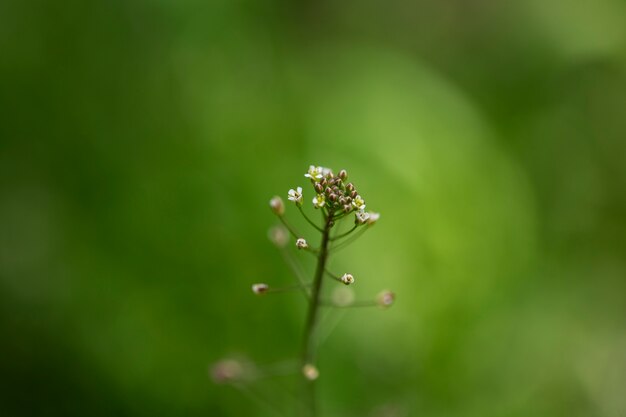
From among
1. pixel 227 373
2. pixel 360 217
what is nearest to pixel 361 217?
pixel 360 217

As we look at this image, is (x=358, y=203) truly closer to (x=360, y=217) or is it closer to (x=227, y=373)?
(x=360, y=217)

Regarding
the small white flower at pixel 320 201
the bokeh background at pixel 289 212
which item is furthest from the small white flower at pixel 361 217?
the bokeh background at pixel 289 212

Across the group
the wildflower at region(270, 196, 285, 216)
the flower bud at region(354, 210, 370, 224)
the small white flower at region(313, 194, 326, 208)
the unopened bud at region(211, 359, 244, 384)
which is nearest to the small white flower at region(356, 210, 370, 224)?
the flower bud at region(354, 210, 370, 224)

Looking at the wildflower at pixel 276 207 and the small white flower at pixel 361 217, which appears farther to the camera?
the wildflower at pixel 276 207

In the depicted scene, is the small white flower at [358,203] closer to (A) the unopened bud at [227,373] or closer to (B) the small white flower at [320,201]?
(B) the small white flower at [320,201]

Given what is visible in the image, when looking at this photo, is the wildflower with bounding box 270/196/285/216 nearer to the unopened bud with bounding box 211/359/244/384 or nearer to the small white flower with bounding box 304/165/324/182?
the small white flower with bounding box 304/165/324/182

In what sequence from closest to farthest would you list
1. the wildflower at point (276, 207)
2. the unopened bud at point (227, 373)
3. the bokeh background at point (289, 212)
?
the wildflower at point (276, 207) → the unopened bud at point (227, 373) → the bokeh background at point (289, 212)

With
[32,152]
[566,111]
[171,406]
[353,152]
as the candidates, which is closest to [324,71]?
[353,152]
